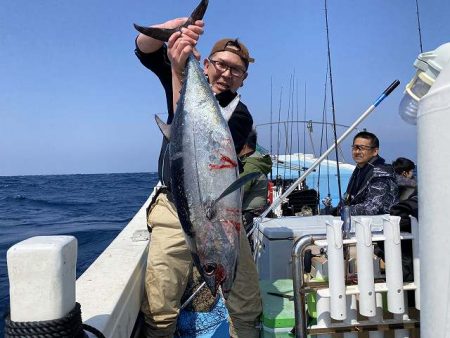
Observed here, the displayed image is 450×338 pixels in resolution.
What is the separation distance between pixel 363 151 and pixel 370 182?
0.70 meters

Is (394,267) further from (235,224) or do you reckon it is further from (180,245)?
(180,245)

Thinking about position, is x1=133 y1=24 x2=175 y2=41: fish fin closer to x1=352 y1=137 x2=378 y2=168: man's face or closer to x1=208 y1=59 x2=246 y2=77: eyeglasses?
x1=208 y1=59 x2=246 y2=77: eyeglasses

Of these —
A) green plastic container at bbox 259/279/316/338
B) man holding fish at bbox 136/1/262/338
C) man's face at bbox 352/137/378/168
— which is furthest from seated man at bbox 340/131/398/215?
man holding fish at bbox 136/1/262/338

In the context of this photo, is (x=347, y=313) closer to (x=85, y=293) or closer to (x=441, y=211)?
(x=441, y=211)

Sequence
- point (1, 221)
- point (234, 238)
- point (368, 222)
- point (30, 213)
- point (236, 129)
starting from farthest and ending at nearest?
point (30, 213), point (1, 221), point (236, 129), point (368, 222), point (234, 238)

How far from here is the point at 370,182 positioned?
12.8ft

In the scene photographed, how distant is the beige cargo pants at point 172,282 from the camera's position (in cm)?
251

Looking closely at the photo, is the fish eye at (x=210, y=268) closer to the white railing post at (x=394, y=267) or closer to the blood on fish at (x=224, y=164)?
the blood on fish at (x=224, y=164)

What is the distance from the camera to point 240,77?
229 cm

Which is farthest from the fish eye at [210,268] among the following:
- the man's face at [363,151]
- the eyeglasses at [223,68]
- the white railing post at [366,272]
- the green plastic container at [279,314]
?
the man's face at [363,151]

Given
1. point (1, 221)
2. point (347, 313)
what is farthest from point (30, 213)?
point (347, 313)

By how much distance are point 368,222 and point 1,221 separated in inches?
527

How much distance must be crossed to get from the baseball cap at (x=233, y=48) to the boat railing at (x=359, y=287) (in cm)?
103

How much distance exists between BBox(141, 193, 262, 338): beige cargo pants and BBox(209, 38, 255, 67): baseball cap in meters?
1.00
